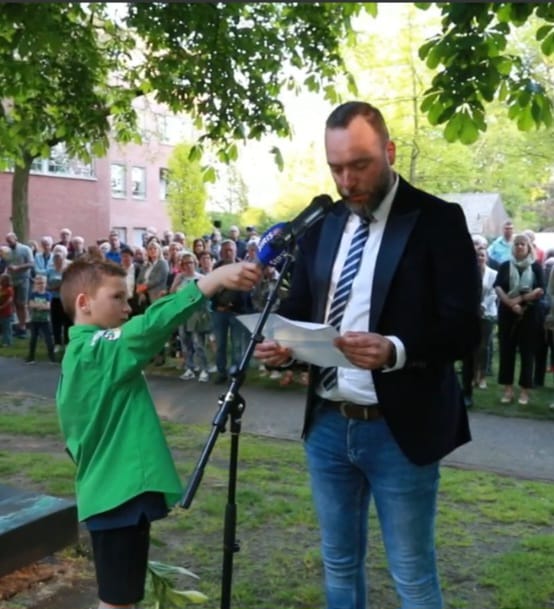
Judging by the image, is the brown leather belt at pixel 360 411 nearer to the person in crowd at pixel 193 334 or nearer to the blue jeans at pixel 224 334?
the blue jeans at pixel 224 334

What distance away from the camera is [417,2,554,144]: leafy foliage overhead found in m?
4.37

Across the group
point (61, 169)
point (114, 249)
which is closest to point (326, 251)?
point (114, 249)

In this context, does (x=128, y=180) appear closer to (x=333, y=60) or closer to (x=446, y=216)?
(x=333, y=60)

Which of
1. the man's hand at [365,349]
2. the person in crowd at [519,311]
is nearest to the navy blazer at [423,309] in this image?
the man's hand at [365,349]

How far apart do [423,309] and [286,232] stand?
522 mm

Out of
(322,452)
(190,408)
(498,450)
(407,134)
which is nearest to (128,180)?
(407,134)

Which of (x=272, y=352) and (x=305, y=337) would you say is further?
(x=272, y=352)

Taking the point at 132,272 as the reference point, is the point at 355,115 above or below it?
above

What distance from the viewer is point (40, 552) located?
410cm

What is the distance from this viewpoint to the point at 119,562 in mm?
2734

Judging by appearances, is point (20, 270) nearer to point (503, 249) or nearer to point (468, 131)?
point (503, 249)

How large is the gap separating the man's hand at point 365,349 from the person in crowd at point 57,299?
10425 mm

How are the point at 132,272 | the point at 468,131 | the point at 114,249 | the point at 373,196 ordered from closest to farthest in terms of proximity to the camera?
the point at 373,196 → the point at 468,131 → the point at 132,272 → the point at 114,249

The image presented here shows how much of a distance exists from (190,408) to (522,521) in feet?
15.4
